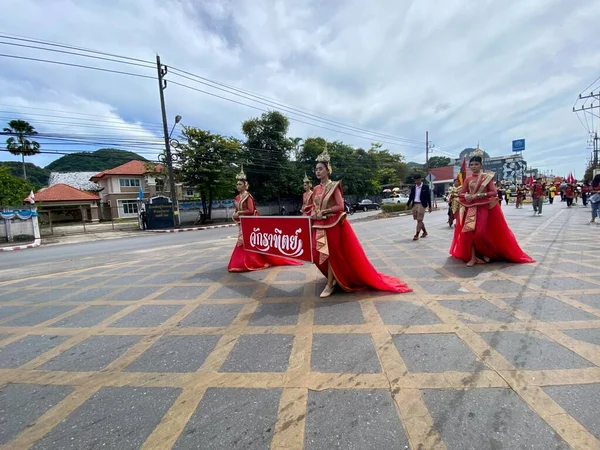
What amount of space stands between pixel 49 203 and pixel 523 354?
41419mm

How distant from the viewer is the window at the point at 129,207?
117 ft

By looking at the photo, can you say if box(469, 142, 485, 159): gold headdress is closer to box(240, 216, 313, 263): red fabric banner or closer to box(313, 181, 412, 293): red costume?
box(313, 181, 412, 293): red costume

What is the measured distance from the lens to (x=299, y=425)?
150cm

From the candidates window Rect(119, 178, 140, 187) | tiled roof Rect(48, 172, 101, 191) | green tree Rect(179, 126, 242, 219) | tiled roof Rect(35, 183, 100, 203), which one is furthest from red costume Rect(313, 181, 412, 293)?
tiled roof Rect(48, 172, 101, 191)

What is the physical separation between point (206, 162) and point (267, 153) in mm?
7613

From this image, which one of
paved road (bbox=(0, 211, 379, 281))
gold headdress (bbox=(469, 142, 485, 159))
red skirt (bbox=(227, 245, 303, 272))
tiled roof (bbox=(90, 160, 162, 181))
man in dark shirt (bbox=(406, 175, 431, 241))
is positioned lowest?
paved road (bbox=(0, 211, 379, 281))

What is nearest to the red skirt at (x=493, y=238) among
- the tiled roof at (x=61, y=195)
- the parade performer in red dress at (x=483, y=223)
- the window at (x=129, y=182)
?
the parade performer in red dress at (x=483, y=223)

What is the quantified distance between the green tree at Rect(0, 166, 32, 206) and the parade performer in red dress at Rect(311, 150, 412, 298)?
2814 centimetres

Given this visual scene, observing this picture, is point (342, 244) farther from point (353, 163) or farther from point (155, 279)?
point (353, 163)

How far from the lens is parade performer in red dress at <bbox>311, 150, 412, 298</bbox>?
3.42m

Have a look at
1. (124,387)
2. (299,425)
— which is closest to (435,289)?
(299,425)

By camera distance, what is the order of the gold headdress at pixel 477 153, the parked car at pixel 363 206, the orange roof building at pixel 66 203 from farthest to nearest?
the orange roof building at pixel 66 203 < the parked car at pixel 363 206 < the gold headdress at pixel 477 153

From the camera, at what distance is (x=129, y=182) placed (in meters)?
35.9

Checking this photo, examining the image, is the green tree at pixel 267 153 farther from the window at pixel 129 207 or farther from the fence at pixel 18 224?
the window at pixel 129 207
